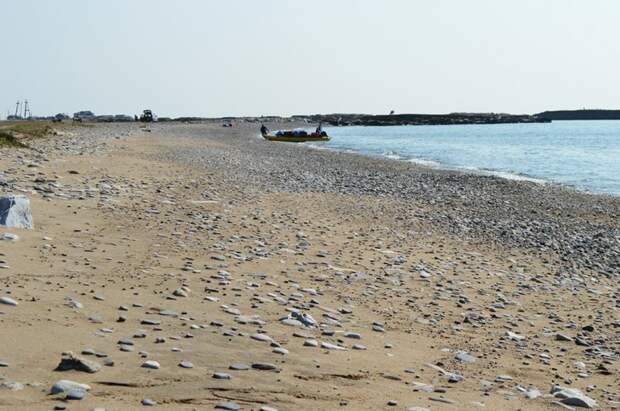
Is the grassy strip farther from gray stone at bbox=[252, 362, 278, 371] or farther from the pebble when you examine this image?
gray stone at bbox=[252, 362, 278, 371]

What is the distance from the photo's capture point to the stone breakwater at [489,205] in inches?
682

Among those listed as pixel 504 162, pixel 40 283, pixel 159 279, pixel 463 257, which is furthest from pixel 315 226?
pixel 504 162

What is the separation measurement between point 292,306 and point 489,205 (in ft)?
55.2

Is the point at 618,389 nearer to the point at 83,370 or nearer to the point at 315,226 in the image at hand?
the point at 83,370

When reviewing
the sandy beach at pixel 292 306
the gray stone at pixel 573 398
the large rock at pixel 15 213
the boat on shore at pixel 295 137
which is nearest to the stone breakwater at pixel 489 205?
the sandy beach at pixel 292 306

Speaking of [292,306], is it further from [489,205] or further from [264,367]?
[489,205]

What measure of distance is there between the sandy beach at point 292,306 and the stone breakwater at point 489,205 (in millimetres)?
178

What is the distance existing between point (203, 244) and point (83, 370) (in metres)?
7.13

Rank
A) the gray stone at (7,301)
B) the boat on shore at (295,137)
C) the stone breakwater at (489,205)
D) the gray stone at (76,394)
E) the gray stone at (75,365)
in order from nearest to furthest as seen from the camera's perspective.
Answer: the gray stone at (76,394)
the gray stone at (75,365)
the gray stone at (7,301)
the stone breakwater at (489,205)
the boat on shore at (295,137)

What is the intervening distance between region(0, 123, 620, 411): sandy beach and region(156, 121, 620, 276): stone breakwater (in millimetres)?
178

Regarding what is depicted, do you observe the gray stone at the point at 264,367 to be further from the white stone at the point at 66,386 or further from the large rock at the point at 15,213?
the large rock at the point at 15,213

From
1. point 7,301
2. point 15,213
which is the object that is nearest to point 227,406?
point 7,301

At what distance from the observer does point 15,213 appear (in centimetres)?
1199

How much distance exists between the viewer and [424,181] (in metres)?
33.8
